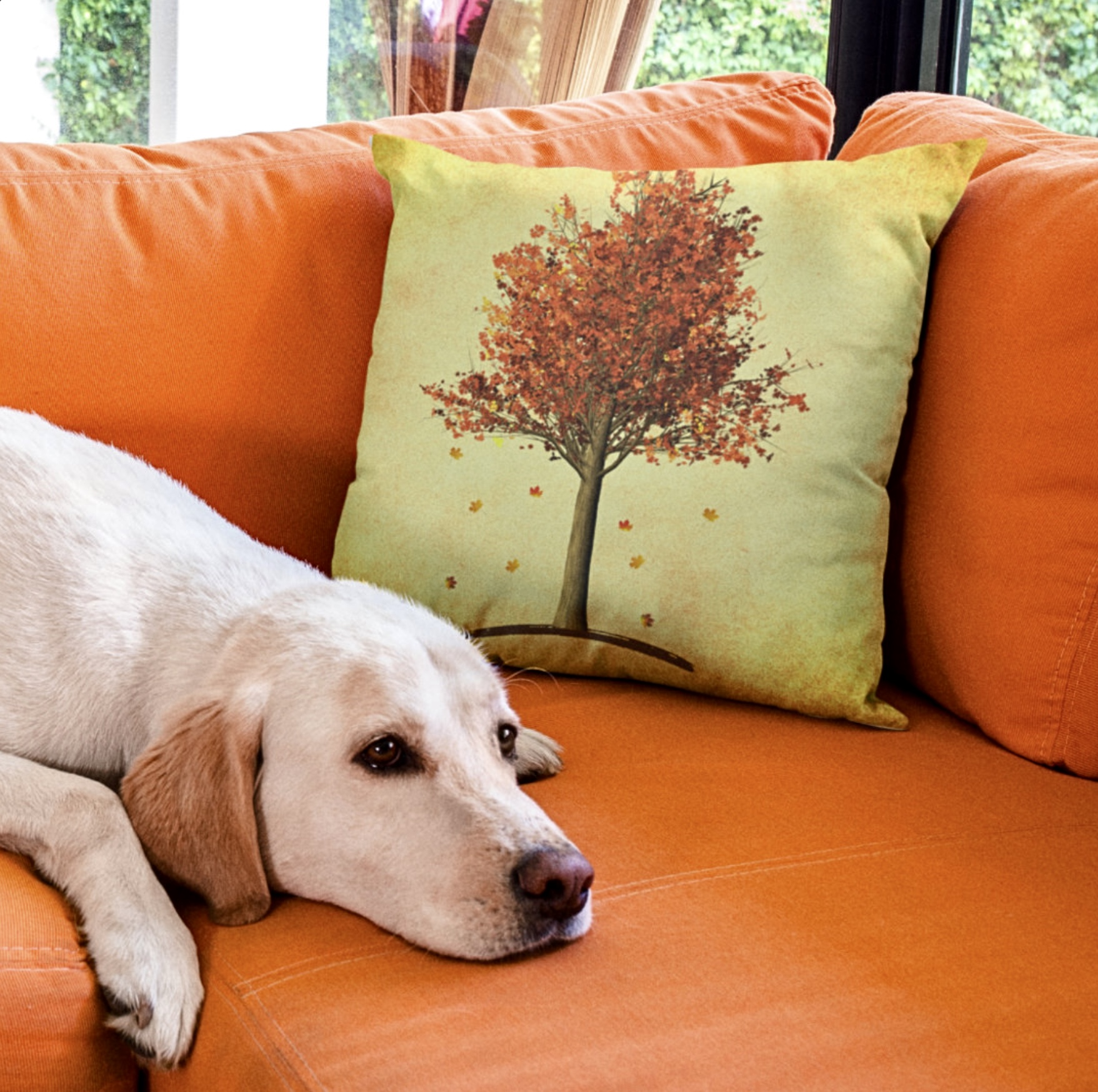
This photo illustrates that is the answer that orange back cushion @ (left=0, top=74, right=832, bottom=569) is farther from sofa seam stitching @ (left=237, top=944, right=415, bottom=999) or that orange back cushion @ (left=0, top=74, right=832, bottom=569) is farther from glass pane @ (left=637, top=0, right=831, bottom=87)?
glass pane @ (left=637, top=0, right=831, bottom=87)

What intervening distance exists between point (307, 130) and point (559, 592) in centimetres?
95

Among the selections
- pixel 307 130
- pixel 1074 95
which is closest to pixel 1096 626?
pixel 307 130

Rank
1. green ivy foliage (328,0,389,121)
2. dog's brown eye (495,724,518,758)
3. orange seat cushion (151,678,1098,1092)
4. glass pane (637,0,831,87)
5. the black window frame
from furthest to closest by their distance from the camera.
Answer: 1. green ivy foliage (328,0,389,121)
2. glass pane (637,0,831,87)
3. the black window frame
4. dog's brown eye (495,724,518,758)
5. orange seat cushion (151,678,1098,1092)

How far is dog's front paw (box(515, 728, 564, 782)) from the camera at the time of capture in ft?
4.50

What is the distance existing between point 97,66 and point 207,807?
2960mm

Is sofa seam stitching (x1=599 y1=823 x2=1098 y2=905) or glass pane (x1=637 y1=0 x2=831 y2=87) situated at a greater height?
glass pane (x1=637 y1=0 x2=831 y2=87)

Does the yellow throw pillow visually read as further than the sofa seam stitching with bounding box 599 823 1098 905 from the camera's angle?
Yes

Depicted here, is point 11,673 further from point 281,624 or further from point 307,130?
point 307,130

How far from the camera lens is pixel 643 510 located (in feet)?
5.14

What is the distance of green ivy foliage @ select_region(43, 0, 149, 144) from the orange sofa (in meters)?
1.75

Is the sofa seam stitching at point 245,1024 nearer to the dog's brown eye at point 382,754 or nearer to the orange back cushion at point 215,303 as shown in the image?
the dog's brown eye at point 382,754

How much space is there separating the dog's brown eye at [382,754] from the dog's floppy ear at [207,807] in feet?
0.35

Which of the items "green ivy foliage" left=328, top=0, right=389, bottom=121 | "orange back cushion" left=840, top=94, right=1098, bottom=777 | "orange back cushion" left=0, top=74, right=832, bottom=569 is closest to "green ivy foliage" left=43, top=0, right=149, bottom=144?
"green ivy foliage" left=328, top=0, right=389, bottom=121

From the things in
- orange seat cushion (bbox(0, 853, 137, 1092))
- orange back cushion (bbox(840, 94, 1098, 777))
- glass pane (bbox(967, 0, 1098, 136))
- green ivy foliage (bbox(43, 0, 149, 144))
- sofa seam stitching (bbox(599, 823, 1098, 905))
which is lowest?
orange seat cushion (bbox(0, 853, 137, 1092))
